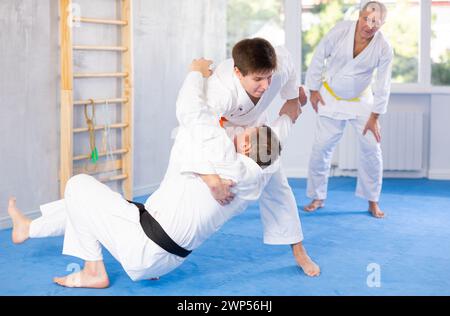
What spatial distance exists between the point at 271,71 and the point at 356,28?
6.46ft

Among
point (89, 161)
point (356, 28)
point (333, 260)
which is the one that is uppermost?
point (356, 28)

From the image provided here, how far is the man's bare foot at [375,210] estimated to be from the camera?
15.5ft

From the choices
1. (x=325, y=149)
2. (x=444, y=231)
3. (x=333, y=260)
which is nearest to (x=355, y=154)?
(x=325, y=149)

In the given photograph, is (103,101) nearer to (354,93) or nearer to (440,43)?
(354,93)

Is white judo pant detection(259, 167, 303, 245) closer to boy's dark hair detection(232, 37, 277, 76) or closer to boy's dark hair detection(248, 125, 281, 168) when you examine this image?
boy's dark hair detection(248, 125, 281, 168)

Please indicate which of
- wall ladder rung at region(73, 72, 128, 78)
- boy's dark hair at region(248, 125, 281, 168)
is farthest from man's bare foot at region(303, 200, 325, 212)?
boy's dark hair at region(248, 125, 281, 168)

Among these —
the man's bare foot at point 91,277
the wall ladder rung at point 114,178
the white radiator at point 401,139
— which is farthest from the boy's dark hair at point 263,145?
the white radiator at point 401,139

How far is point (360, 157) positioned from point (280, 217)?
63.8 inches

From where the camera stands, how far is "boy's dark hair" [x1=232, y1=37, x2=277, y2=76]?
285cm

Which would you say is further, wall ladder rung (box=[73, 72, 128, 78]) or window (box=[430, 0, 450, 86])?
window (box=[430, 0, 450, 86])

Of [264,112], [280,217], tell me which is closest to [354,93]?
[264,112]

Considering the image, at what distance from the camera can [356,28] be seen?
Result: 467cm

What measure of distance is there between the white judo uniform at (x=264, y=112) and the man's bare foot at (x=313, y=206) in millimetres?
1500
